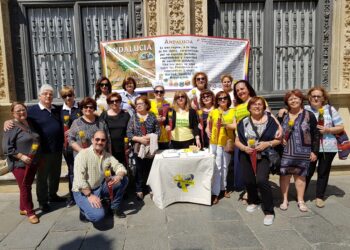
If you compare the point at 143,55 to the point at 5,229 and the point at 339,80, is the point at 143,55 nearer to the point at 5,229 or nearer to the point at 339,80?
the point at 5,229

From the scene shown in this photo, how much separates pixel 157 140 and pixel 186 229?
137cm

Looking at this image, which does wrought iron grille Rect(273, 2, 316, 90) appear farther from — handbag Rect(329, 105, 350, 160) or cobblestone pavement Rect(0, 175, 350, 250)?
cobblestone pavement Rect(0, 175, 350, 250)

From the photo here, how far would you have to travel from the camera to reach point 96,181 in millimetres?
3973

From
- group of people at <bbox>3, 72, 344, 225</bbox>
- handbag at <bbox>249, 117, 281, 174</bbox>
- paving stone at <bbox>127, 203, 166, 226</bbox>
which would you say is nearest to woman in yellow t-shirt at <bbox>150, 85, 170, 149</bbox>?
group of people at <bbox>3, 72, 344, 225</bbox>

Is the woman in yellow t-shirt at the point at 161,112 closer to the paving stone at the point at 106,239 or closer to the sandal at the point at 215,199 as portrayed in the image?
the sandal at the point at 215,199

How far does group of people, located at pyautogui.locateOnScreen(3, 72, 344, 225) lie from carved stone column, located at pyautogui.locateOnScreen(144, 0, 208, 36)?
1.63m

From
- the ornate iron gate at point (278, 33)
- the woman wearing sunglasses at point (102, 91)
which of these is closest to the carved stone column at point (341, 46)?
the ornate iron gate at point (278, 33)

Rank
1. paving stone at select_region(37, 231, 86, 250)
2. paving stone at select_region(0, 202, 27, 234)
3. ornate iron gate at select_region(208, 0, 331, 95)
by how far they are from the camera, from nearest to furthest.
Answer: paving stone at select_region(37, 231, 86, 250)
paving stone at select_region(0, 202, 27, 234)
ornate iron gate at select_region(208, 0, 331, 95)

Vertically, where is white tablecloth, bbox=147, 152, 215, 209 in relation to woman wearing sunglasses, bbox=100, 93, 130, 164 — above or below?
below

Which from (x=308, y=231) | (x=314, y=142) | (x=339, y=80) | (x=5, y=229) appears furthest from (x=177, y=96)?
(x=339, y=80)

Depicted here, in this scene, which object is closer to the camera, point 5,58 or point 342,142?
point 342,142

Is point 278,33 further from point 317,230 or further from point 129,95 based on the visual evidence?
point 317,230

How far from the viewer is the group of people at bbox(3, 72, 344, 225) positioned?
12.8ft

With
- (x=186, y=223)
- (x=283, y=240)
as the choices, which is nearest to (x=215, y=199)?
(x=186, y=223)
